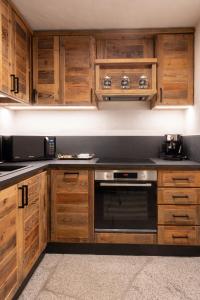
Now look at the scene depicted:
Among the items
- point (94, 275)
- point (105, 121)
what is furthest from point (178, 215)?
point (105, 121)

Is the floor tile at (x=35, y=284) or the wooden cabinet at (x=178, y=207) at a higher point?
the wooden cabinet at (x=178, y=207)

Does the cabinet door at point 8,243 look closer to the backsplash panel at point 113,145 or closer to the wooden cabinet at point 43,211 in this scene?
the wooden cabinet at point 43,211

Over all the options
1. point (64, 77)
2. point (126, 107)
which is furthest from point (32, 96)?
point (126, 107)

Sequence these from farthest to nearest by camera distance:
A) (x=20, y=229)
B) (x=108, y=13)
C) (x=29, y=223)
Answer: (x=108, y=13), (x=29, y=223), (x=20, y=229)

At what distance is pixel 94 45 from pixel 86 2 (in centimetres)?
57

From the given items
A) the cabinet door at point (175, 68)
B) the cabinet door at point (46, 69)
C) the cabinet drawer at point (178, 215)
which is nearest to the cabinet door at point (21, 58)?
the cabinet door at point (46, 69)

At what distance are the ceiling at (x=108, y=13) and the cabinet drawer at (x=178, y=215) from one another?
5.88 ft

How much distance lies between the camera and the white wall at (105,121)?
3.22m

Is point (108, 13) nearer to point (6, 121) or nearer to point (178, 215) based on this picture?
point (6, 121)

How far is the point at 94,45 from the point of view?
2.88 m

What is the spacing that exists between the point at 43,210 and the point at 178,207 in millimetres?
1243

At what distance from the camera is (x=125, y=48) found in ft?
9.55

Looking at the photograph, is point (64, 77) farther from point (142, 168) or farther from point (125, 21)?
point (142, 168)

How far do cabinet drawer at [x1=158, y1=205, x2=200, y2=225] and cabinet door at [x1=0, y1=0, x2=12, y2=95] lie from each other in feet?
5.70
